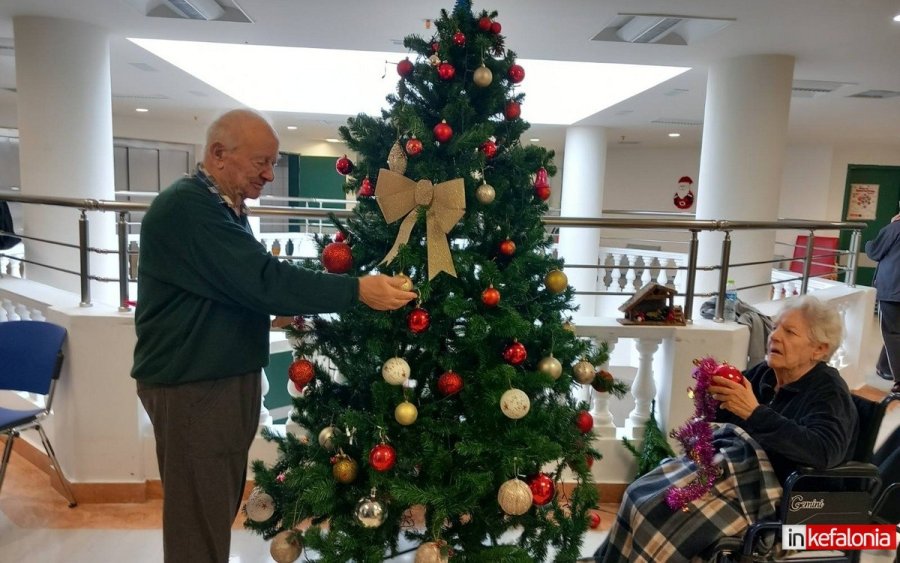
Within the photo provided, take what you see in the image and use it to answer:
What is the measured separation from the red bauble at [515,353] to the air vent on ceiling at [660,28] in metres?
3.29

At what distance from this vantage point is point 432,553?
153 centimetres

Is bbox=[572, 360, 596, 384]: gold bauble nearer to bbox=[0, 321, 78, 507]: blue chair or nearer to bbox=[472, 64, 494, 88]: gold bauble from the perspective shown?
bbox=[472, 64, 494, 88]: gold bauble

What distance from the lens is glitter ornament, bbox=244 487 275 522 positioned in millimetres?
1744

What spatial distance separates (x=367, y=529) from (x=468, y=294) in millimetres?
675

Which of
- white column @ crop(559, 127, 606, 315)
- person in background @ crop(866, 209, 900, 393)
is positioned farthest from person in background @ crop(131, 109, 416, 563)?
white column @ crop(559, 127, 606, 315)

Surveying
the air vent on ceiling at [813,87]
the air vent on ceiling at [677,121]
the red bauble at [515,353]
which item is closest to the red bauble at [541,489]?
the red bauble at [515,353]

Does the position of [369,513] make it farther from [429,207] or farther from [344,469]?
[429,207]

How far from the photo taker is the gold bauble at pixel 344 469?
1.59m

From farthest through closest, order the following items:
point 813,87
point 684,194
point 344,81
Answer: point 684,194, point 344,81, point 813,87

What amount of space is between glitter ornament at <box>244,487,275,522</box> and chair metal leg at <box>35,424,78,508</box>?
4.09 feet

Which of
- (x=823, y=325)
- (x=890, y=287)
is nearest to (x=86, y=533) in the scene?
(x=823, y=325)

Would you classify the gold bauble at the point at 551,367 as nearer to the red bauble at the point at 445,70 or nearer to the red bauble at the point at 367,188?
the red bauble at the point at 367,188

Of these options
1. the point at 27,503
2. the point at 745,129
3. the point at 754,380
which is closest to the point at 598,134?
the point at 745,129

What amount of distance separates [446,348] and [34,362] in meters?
1.90
